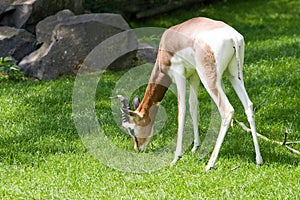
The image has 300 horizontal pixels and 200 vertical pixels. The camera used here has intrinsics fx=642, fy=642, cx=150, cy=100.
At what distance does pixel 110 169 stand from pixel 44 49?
15.3ft

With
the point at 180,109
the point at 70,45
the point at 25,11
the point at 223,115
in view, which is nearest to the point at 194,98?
the point at 180,109

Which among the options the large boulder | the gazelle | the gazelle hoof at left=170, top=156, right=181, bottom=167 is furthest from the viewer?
the large boulder

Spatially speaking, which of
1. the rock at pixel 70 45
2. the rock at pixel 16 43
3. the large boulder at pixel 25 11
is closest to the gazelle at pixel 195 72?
the rock at pixel 70 45

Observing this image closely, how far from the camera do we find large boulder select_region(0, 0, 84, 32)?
11023 mm

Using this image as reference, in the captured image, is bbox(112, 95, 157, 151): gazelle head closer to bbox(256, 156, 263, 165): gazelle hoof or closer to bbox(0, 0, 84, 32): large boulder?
bbox(256, 156, 263, 165): gazelle hoof

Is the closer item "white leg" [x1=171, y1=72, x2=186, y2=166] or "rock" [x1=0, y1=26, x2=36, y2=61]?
"white leg" [x1=171, y1=72, x2=186, y2=166]

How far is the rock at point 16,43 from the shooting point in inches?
406

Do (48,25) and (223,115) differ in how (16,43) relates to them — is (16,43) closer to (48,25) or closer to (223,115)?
(48,25)

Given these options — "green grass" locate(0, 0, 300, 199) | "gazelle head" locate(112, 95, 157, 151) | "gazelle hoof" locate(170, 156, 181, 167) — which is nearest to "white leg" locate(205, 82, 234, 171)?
"green grass" locate(0, 0, 300, 199)

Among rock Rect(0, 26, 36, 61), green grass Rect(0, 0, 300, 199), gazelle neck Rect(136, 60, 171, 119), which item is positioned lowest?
rock Rect(0, 26, 36, 61)

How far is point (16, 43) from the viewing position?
1039 cm

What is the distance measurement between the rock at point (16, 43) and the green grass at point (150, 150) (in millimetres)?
988

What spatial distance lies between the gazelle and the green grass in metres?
0.28

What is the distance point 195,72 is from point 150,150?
2.93 feet
